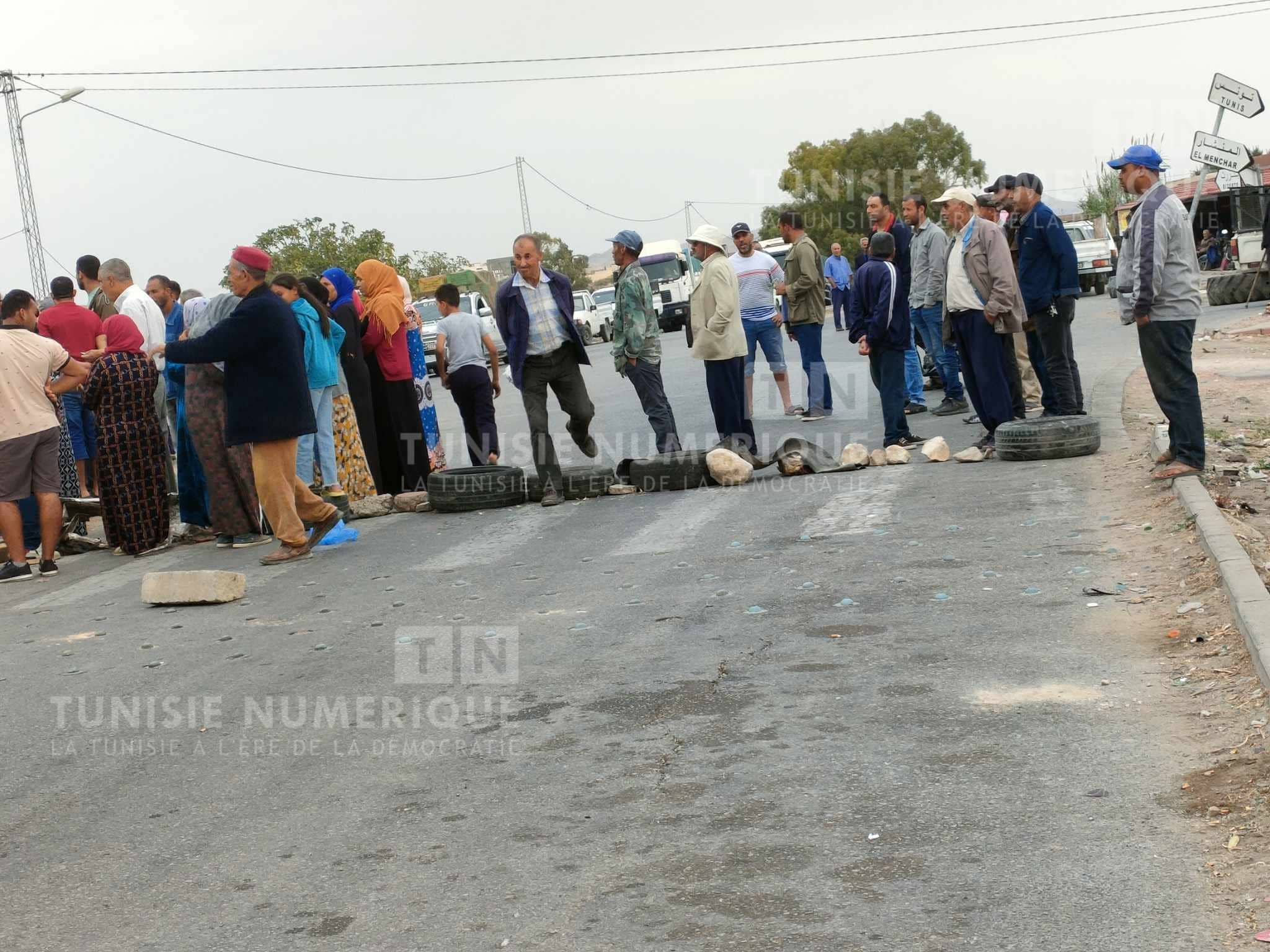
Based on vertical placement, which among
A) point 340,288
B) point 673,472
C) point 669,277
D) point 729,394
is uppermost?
point 669,277

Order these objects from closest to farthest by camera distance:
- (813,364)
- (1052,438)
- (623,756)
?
(623,756) < (1052,438) < (813,364)

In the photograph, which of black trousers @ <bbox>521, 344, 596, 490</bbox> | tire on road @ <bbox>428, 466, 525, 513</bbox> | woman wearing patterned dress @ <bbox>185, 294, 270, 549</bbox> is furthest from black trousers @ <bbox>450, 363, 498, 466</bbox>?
woman wearing patterned dress @ <bbox>185, 294, 270, 549</bbox>

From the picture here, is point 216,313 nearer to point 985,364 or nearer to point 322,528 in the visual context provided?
point 322,528

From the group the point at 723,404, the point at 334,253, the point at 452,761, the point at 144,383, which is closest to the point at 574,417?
the point at 723,404

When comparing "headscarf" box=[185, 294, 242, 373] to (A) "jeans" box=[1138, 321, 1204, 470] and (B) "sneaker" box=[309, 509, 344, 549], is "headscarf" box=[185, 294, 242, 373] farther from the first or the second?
(A) "jeans" box=[1138, 321, 1204, 470]

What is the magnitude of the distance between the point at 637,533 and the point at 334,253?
143 feet

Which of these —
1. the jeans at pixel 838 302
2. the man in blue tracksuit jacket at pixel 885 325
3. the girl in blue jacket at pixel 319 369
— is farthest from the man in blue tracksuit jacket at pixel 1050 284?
the jeans at pixel 838 302

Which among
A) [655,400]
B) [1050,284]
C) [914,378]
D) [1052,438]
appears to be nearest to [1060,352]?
[1050,284]

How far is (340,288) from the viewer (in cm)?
1155

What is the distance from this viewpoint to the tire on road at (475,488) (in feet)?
36.0

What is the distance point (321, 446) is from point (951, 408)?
5.97 metres

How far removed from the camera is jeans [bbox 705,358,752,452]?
11.8 meters

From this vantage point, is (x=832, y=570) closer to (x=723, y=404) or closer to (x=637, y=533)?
(x=637, y=533)

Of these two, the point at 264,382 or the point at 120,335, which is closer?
the point at 264,382
